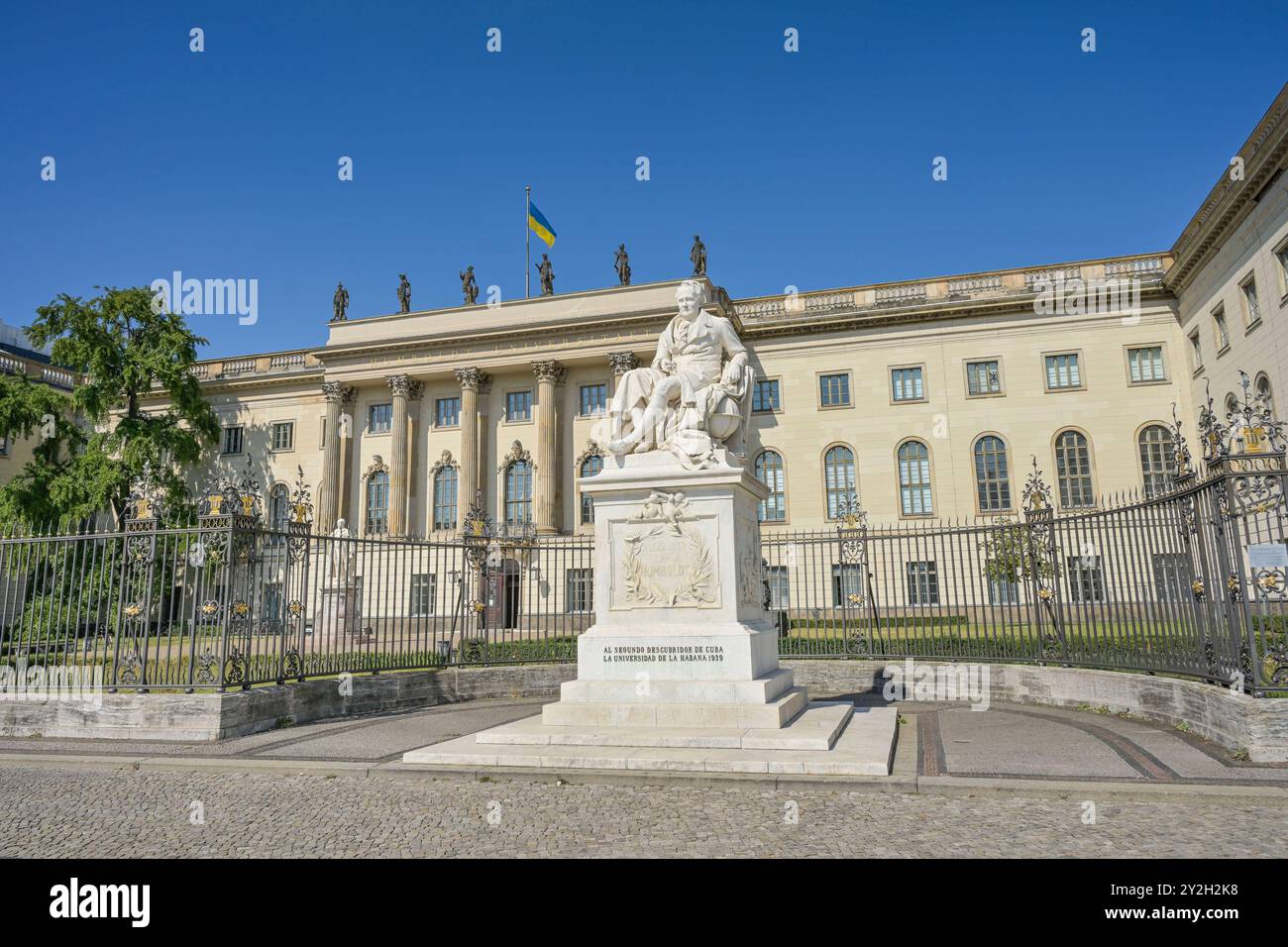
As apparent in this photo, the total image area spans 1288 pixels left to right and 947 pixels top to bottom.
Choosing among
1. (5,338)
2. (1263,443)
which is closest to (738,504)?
(1263,443)

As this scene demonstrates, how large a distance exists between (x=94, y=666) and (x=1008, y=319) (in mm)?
37381

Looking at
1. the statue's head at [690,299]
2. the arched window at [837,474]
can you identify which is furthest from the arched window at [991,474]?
the statue's head at [690,299]

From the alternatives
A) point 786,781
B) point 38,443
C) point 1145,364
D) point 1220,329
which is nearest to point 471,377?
point 38,443

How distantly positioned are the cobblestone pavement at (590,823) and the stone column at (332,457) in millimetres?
38708

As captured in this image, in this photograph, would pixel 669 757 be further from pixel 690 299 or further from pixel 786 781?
pixel 690 299

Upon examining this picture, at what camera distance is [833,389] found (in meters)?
40.0

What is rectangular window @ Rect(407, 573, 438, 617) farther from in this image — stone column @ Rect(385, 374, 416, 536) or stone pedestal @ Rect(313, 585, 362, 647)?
stone column @ Rect(385, 374, 416, 536)

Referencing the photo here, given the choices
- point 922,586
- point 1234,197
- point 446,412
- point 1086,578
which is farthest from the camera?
point 446,412

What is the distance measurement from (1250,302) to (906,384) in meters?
13.8

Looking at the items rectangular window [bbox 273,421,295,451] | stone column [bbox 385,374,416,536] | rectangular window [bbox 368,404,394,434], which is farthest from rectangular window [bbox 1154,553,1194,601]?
rectangular window [bbox 273,421,295,451]

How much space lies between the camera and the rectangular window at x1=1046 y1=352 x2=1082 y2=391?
1458 inches

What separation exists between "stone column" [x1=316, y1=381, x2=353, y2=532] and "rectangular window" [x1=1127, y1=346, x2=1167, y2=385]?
39.4m

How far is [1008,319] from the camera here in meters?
37.8

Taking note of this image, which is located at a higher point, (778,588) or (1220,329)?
(1220,329)
